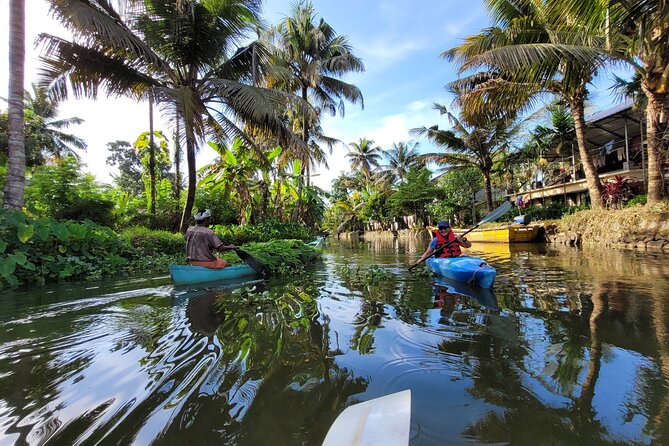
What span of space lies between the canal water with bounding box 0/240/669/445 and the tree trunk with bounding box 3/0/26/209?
2702mm

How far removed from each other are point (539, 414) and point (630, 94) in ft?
65.3

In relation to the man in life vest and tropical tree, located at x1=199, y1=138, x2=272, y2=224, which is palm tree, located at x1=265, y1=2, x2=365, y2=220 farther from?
the man in life vest

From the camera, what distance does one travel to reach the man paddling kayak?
279 inches

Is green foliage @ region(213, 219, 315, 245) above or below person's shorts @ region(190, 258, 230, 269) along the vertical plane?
above

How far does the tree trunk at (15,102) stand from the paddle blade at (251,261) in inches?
179

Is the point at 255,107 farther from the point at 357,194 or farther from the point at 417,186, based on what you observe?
the point at 357,194

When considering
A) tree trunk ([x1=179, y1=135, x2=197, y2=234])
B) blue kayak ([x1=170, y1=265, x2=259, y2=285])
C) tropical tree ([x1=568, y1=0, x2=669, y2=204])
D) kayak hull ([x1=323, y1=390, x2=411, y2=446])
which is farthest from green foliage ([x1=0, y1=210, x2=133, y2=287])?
tropical tree ([x1=568, y1=0, x2=669, y2=204])

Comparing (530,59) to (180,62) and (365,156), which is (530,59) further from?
(365,156)

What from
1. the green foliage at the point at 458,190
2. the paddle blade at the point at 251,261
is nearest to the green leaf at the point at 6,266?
the paddle blade at the point at 251,261

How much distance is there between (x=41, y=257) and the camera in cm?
752

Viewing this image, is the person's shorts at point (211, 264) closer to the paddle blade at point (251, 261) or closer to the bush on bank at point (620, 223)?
the paddle blade at point (251, 261)

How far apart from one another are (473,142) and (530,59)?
42.2ft

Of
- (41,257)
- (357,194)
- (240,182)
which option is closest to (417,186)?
(357,194)

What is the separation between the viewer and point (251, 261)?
811cm
